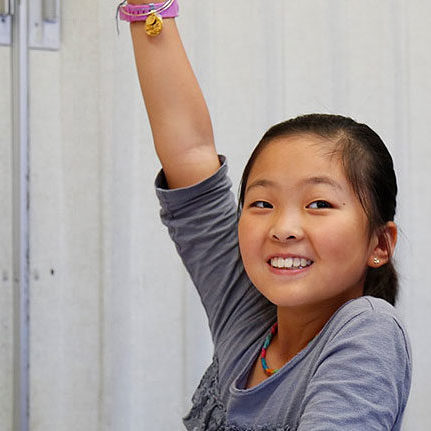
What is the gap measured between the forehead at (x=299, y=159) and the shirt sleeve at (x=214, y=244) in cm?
11

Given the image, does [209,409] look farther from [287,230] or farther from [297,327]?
[287,230]

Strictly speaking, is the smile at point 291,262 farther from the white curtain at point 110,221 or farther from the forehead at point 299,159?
the white curtain at point 110,221

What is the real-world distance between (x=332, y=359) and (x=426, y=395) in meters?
1.43

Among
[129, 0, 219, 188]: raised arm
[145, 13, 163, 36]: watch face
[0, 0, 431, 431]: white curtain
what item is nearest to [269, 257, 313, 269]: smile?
[129, 0, 219, 188]: raised arm

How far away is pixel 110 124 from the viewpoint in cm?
179

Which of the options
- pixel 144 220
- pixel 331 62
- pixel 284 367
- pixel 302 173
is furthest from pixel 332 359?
pixel 331 62

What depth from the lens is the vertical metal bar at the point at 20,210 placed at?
1743 millimetres

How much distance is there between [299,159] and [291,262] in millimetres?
122

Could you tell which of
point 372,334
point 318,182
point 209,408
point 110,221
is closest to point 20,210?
point 110,221

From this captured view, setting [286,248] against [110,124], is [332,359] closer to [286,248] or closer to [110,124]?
[286,248]

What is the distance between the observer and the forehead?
89cm

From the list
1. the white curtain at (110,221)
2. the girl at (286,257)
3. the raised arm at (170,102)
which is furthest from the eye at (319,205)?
the white curtain at (110,221)

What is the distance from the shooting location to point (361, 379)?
28.9 inches

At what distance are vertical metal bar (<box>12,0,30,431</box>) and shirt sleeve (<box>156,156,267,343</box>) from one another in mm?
780
